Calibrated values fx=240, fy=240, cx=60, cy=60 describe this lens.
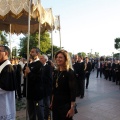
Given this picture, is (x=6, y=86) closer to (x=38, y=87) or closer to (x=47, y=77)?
(x=38, y=87)

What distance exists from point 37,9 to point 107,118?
3.65 m

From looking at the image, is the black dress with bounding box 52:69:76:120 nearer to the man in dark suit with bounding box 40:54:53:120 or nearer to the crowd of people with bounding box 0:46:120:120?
the crowd of people with bounding box 0:46:120:120

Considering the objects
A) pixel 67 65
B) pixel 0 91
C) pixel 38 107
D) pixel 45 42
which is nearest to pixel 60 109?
pixel 67 65

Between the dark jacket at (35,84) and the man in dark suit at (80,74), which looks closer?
the dark jacket at (35,84)

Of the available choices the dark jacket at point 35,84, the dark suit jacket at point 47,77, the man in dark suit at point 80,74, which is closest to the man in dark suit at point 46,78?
the dark suit jacket at point 47,77

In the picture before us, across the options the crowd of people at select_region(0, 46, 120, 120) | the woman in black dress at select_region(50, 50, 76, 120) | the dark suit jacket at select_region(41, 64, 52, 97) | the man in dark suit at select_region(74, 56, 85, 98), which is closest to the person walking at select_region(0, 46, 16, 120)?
the crowd of people at select_region(0, 46, 120, 120)

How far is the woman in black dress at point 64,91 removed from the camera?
154 inches

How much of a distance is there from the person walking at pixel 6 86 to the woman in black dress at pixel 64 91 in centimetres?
86

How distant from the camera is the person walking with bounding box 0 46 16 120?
169 inches

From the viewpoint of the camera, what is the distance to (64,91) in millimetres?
4008

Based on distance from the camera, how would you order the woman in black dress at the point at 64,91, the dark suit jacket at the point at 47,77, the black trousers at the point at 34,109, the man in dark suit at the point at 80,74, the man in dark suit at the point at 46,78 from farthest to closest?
the man in dark suit at the point at 80,74 → the dark suit jacket at the point at 47,77 → the man in dark suit at the point at 46,78 → the black trousers at the point at 34,109 → the woman in black dress at the point at 64,91

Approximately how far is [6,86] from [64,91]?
1060 millimetres

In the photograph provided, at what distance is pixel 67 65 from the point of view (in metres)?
4.05

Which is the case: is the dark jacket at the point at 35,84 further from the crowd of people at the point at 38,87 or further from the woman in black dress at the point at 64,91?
the woman in black dress at the point at 64,91
